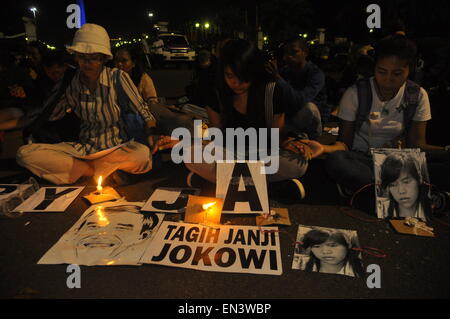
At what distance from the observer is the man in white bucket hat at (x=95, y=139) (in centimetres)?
347

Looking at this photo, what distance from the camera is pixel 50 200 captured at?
10.6ft

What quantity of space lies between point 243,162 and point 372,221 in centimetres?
120

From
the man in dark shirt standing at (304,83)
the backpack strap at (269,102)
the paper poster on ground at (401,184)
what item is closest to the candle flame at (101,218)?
the backpack strap at (269,102)

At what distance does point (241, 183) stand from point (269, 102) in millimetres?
792

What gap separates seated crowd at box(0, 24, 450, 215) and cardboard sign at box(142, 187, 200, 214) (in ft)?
0.75

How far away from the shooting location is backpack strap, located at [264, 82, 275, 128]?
125 inches

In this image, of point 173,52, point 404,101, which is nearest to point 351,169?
point 404,101

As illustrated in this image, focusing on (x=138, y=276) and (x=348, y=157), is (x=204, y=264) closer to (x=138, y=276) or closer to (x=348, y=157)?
(x=138, y=276)

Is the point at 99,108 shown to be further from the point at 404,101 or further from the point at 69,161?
the point at 404,101

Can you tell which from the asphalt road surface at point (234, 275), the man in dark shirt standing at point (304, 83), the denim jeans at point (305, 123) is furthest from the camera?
the man in dark shirt standing at point (304, 83)

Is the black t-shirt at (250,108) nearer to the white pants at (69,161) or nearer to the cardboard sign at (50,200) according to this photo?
the white pants at (69,161)

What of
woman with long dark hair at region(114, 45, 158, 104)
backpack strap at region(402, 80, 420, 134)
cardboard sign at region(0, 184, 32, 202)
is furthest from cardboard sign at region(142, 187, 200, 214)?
woman with long dark hair at region(114, 45, 158, 104)

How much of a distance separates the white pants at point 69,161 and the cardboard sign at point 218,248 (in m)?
1.13

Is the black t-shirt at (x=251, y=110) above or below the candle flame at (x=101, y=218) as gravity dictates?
above
